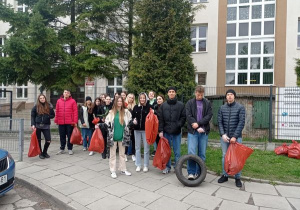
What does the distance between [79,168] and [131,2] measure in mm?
7978

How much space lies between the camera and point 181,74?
28.6ft

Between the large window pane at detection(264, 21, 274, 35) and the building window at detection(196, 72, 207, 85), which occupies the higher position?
the large window pane at detection(264, 21, 274, 35)

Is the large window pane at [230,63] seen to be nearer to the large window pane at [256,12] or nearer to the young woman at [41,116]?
the large window pane at [256,12]

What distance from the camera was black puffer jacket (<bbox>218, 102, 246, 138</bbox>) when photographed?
4.67 meters

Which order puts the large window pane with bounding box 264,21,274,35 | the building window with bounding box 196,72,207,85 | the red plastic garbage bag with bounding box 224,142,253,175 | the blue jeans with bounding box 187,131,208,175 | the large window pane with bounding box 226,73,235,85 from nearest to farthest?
1. the red plastic garbage bag with bounding box 224,142,253,175
2. the blue jeans with bounding box 187,131,208,175
3. the large window pane with bounding box 264,21,274,35
4. the large window pane with bounding box 226,73,235,85
5. the building window with bounding box 196,72,207,85

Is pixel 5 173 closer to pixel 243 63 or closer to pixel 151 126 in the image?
pixel 151 126

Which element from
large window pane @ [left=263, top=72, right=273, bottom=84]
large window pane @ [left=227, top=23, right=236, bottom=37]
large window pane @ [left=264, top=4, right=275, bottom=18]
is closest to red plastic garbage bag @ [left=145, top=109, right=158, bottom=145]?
large window pane @ [left=263, top=72, right=273, bottom=84]

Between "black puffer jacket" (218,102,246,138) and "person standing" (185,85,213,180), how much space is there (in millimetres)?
299

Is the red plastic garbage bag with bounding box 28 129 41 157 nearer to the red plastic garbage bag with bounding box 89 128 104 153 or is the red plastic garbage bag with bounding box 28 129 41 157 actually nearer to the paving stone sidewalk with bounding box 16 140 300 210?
the paving stone sidewalk with bounding box 16 140 300 210

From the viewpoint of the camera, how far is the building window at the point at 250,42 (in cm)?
1611

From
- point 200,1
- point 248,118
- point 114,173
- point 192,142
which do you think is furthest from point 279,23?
point 114,173

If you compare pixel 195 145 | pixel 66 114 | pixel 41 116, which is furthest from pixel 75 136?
pixel 195 145

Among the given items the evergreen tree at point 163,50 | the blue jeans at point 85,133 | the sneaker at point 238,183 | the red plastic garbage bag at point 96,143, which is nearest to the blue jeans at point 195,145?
the sneaker at point 238,183

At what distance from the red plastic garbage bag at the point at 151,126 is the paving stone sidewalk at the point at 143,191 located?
90cm
